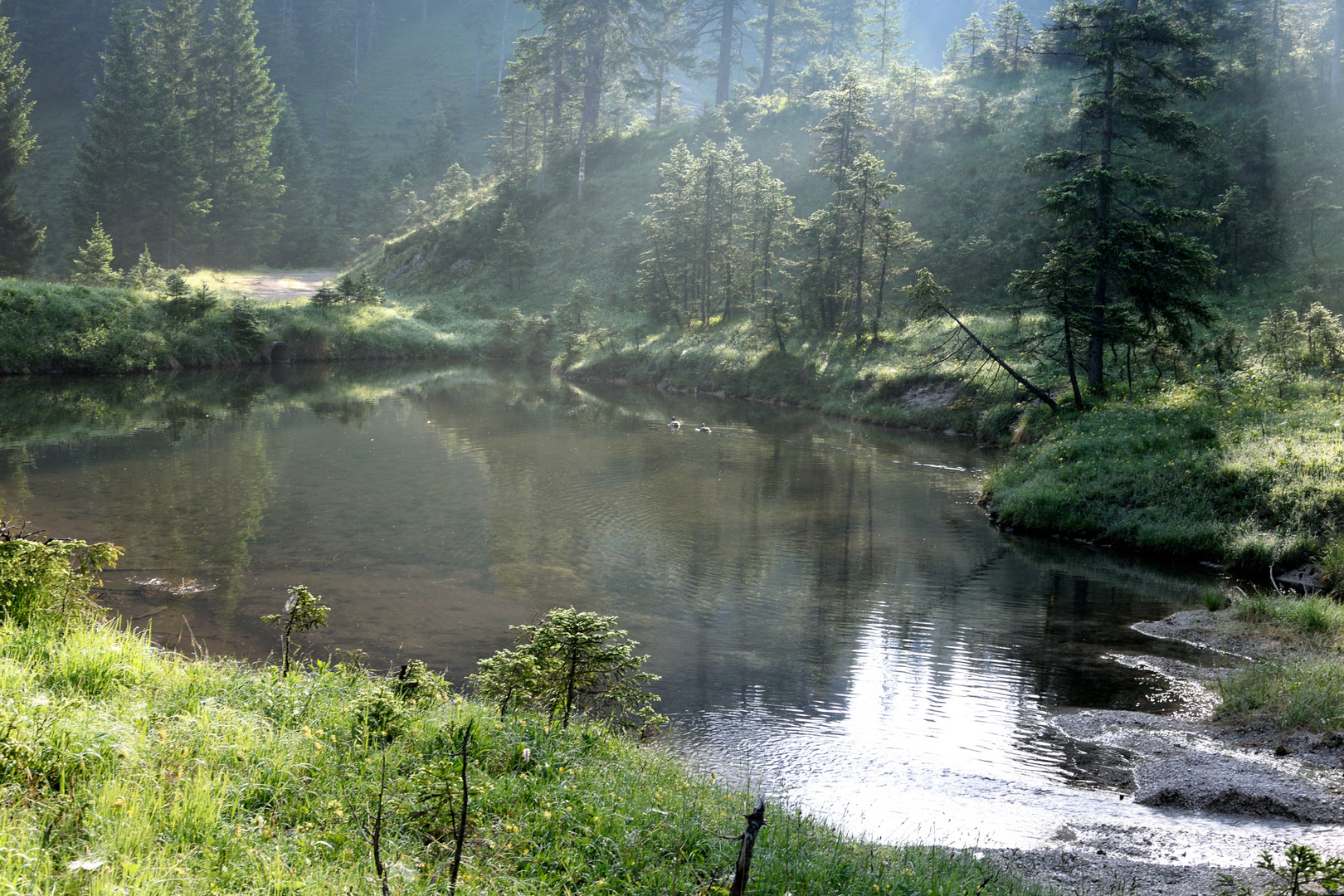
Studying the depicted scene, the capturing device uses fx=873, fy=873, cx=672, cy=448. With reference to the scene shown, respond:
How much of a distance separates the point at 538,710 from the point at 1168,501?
14.3 m

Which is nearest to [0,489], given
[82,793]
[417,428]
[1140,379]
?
[417,428]

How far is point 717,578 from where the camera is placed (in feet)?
47.6

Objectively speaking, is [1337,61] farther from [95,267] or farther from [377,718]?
[95,267]

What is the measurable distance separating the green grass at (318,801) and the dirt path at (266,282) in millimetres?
48941

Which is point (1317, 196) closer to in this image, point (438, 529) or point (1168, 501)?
point (1168, 501)

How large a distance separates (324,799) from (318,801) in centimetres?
4

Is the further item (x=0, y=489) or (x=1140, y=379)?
(x=1140, y=379)

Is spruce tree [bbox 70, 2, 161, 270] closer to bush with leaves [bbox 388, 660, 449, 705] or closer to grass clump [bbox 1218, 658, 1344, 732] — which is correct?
bush with leaves [bbox 388, 660, 449, 705]

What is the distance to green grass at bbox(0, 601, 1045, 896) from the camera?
4098 mm

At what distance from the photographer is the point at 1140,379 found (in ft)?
81.2

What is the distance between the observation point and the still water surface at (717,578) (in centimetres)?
873

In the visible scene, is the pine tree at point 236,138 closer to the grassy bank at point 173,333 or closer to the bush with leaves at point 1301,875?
the grassy bank at point 173,333

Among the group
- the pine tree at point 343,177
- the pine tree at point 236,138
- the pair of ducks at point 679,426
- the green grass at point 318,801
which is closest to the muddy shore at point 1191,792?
the green grass at point 318,801

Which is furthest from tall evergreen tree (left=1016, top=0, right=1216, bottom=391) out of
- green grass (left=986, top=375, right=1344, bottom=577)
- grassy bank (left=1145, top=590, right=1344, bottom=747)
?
grassy bank (left=1145, top=590, right=1344, bottom=747)
